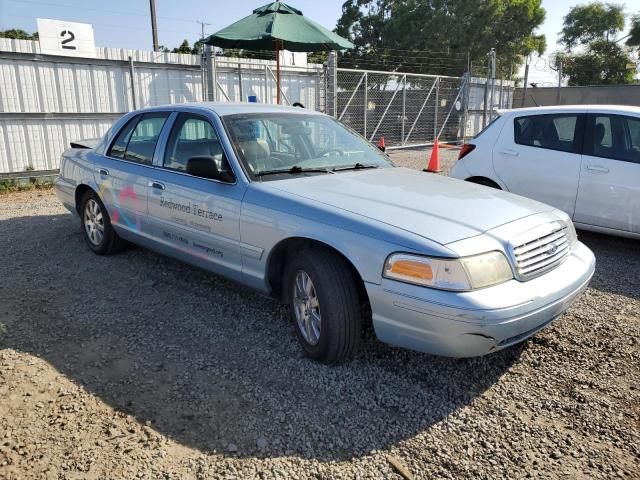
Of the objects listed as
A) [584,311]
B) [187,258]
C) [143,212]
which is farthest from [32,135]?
[584,311]

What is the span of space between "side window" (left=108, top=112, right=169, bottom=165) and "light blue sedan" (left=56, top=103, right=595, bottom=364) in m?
0.02

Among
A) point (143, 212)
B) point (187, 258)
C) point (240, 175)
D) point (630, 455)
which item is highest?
point (240, 175)

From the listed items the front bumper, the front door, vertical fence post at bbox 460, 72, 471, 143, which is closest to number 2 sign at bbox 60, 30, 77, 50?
the front door

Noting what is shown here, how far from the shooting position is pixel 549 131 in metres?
6.07

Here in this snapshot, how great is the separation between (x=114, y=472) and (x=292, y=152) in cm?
253

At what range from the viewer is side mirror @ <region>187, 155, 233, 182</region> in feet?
12.0

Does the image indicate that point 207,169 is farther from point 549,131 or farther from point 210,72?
point 210,72

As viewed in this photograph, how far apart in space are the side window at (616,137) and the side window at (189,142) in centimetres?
413

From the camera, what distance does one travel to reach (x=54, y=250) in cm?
570

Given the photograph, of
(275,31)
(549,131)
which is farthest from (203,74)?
(549,131)

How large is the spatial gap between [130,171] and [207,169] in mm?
1433

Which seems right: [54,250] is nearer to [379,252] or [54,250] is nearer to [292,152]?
[292,152]

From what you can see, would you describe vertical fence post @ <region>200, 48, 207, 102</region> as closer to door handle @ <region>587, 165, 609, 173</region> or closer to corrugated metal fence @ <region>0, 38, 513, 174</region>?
corrugated metal fence @ <region>0, 38, 513, 174</region>

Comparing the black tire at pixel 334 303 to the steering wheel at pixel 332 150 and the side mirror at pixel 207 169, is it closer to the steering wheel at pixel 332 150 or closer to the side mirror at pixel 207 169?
the side mirror at pixel 207 169
